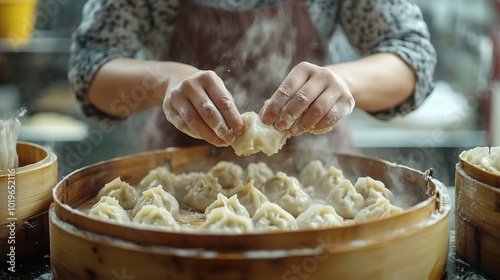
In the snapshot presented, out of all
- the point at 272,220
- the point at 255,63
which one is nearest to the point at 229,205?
the point at 272,220

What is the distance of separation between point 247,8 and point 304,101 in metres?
1.27

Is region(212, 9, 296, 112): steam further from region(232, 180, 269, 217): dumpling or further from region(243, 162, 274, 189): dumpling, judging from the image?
region(232, 180, 269, 217): dumpling

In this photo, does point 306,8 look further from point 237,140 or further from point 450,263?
point 450,263

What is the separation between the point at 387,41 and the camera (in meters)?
3.12

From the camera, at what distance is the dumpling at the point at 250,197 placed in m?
2.40

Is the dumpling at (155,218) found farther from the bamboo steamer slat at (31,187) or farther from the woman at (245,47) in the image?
the woman at (245,47)

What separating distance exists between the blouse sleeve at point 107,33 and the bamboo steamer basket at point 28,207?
3.16 ft

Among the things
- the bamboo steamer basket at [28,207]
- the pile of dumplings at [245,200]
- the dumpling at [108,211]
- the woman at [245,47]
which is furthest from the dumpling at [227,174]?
the bamboo steamer basket at [28,207]

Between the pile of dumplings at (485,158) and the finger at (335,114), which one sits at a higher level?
the finger at (335,114)

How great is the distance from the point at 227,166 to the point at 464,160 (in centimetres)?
114

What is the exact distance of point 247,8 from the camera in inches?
124

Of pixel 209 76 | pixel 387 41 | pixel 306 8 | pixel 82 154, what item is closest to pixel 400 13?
pixel 387 41

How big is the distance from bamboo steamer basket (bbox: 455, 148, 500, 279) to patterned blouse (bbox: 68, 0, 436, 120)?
1115mm

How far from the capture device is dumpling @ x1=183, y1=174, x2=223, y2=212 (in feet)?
8.13
